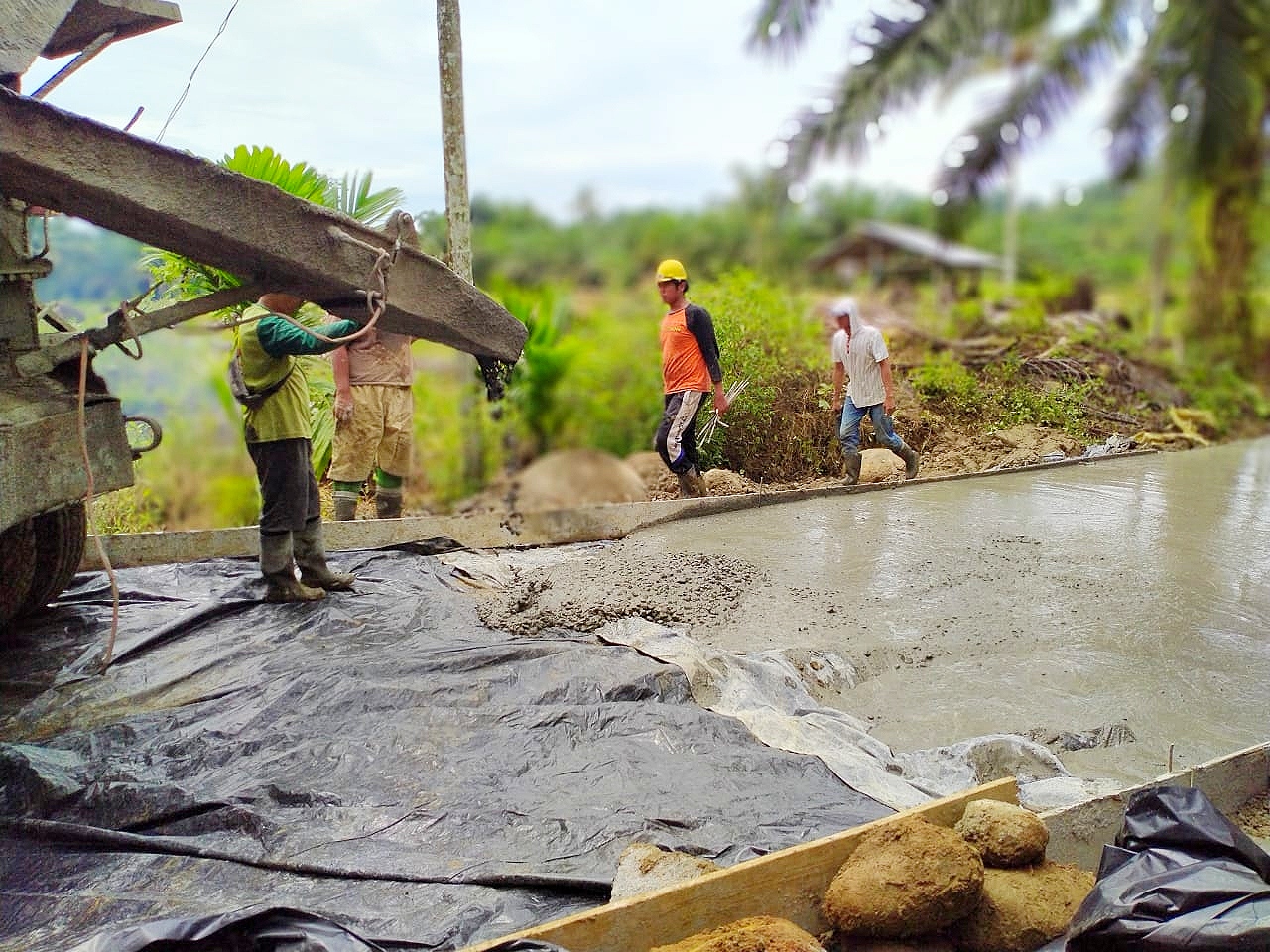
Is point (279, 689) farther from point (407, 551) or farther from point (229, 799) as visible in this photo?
point (407, 551)

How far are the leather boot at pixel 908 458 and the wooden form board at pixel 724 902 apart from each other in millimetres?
1810

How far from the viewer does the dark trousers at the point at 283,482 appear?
4.88m

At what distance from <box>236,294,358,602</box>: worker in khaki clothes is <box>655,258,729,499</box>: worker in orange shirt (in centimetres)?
143

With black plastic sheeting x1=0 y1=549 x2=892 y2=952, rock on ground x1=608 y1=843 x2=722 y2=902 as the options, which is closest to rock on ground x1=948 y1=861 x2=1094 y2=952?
black plastic sheeting x1=0 y1=549 x2=892 y2=952

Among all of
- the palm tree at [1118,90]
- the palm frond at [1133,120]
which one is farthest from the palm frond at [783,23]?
the palm frond at [1133,120]

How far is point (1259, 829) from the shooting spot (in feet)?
11.7

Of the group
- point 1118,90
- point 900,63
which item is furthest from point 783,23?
point 1118,90

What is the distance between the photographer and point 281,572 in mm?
→ 5000

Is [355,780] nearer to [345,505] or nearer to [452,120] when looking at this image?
[345,505]

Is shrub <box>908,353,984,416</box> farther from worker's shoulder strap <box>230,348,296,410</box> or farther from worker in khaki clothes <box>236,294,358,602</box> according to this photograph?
worker's shoulder strap <box>230,348,296,410</box>

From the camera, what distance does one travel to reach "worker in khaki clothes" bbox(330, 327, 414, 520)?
5195mm

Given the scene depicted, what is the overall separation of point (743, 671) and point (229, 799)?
193 centimetres

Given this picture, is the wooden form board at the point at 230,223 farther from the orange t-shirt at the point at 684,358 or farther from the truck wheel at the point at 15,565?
the truck wheel at the point at 15,565

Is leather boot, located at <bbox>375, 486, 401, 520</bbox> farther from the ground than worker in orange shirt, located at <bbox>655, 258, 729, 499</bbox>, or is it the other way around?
worker in orange shirt, located at <bbox>655, 258, 729, 499</bbox>
